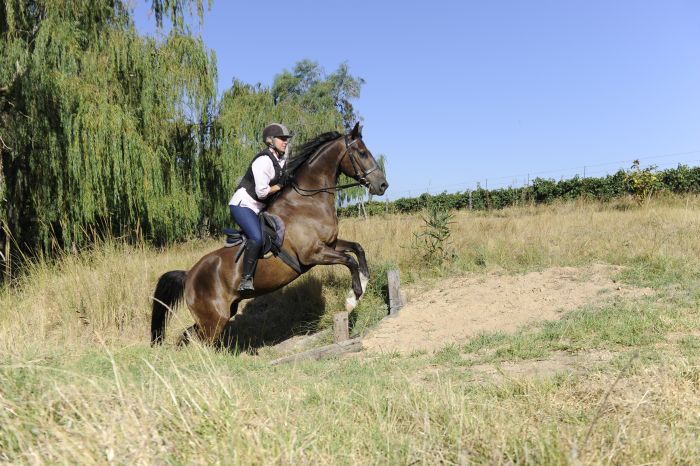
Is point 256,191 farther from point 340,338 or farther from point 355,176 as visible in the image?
point 340,338

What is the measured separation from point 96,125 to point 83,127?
0.90 feet

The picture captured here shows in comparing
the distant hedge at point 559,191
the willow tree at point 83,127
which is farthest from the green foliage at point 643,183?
the willow tree at point 83,127

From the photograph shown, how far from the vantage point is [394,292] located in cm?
855

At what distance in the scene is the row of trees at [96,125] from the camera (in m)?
11.5

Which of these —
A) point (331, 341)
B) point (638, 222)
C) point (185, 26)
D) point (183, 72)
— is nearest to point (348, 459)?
point (331, 341)

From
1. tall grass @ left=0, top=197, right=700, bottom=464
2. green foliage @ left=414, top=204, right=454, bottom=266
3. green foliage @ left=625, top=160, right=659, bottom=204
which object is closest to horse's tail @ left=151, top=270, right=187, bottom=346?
tall grass @ left=0, top=197, right=700, bottom=464

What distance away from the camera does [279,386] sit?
4.15 meters

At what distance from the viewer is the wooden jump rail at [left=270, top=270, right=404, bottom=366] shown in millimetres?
6617

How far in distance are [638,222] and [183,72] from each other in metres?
11.7

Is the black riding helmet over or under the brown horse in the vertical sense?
over

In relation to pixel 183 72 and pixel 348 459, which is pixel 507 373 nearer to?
pixel 348 459

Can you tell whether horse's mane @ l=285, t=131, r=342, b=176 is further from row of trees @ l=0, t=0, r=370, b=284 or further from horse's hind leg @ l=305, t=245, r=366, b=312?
row of trees @ l=0, t=0, r=370, b=284

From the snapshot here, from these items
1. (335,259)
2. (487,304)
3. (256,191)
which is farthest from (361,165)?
(487,304)

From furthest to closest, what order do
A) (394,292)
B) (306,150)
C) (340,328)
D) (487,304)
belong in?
(394,292) < (487,304) < (306,150) < (340,328)
